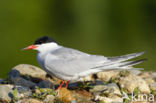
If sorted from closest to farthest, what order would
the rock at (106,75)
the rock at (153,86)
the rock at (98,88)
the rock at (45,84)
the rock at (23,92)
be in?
the rock at (23,92) → the rock at (98,88) → the rock at (45,84) → the rock at (153,86) → the rock at (106,75)

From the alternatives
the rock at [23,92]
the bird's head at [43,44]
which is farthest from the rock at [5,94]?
the bird's head at [43,44]

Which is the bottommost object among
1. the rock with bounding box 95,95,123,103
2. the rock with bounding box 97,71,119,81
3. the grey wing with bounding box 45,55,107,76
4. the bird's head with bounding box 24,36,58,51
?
the rock with bounding box 95,95,123,103

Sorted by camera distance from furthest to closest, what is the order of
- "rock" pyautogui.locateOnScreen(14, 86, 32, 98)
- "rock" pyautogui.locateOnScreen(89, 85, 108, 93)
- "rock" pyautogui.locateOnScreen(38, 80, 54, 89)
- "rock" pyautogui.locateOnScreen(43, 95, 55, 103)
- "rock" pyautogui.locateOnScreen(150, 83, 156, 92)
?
"rock" pyautogui.locateOnScreen(150, 83, 156, 92)
"rock" pyautogui.locateOnScreen(38, 80, 54, 89)
"rock" pyautogui.locateOnScreen(89, 85, 108, 93)
"rock" pyautogui.locateOnScreen(14, 86, 32, 98)
"rock" pyautogui.locateOnScreen(43, 95, 55, 103)

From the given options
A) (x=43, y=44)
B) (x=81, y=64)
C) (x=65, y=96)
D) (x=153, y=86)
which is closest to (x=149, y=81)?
(x=153, y=86)

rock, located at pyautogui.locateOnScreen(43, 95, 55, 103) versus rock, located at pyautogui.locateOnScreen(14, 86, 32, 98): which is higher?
rock, located at pyautogui.locateOnScreen(14, 86, 32, 98)

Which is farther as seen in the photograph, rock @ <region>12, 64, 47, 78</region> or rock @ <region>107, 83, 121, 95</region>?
rock @ <region>12, 64, 47, 78</region>

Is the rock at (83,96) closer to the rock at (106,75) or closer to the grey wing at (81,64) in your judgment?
the grey wing at (81,64)

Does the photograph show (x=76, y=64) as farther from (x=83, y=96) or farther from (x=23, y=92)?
(x=23, y=92)

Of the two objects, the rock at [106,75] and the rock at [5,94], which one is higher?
the rock at [106,75]

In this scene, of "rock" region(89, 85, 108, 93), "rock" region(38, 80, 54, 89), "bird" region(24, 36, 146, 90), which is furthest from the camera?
"rock" region(38, 80, 54, 89)

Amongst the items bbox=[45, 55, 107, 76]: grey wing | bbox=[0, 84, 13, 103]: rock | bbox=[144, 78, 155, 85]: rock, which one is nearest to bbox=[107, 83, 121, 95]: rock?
bbox=[45, 55, 107, 76]: grey wing

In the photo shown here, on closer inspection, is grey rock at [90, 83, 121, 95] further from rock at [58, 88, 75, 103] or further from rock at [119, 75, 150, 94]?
rock at [58, 88, 75, 103]

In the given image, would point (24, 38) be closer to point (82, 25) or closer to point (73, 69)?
point (82, 25)

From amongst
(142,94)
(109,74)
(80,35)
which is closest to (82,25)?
(80,35)
